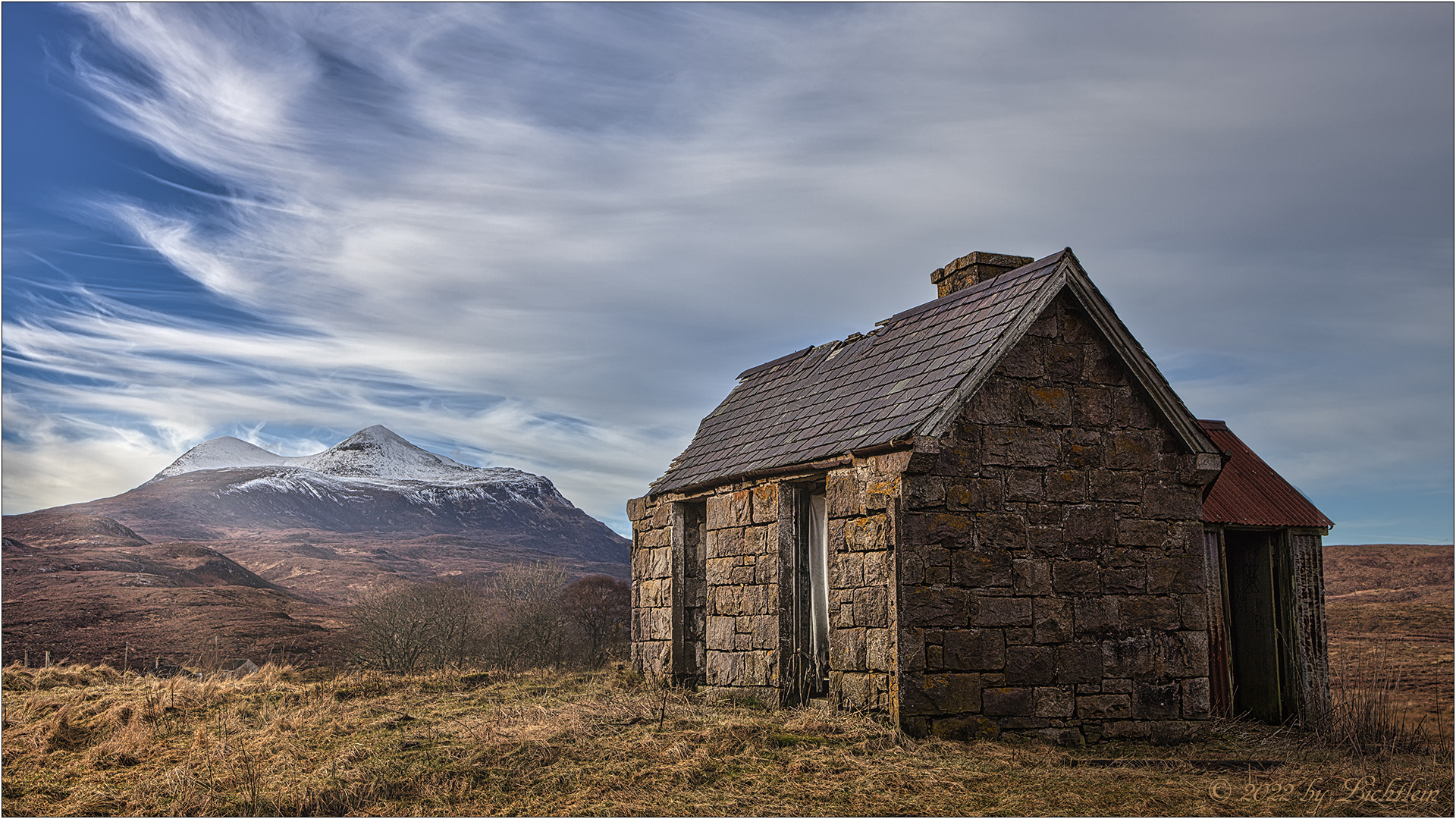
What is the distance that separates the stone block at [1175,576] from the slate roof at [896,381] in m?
1.10

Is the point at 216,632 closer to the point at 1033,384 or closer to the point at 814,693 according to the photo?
the point at 814,693

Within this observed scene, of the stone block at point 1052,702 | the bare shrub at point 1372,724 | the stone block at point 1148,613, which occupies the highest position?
the stone block at point 1148,613

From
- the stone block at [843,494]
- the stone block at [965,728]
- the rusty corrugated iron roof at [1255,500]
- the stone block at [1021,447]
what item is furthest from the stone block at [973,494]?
the rusty corrugated iron roof at [1255,500]

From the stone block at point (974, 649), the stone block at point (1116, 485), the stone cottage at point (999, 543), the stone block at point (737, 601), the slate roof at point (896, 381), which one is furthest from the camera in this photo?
the stone block at point (737, 601)

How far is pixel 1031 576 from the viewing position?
9312 mm

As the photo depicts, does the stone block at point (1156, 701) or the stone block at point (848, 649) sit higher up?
the stone block at point (848, 649)

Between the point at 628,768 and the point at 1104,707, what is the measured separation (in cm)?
442

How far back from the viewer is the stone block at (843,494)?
9742 millimetres

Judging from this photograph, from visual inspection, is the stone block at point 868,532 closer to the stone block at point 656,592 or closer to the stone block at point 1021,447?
the stone block at point 1021,447

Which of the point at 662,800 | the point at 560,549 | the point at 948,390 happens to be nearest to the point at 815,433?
the point at 948,390

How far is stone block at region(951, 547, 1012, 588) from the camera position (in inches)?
358

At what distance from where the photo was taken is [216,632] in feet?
108

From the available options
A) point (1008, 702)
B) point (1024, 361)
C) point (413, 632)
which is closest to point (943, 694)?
point (1008, 702)

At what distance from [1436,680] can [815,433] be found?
16.9 m
